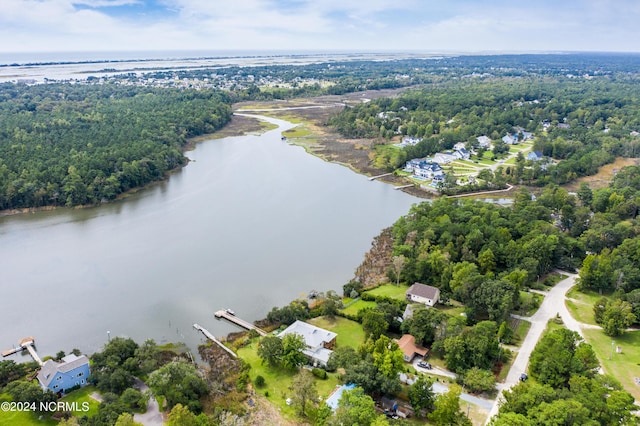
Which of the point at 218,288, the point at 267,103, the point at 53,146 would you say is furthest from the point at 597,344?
the point at 267,103

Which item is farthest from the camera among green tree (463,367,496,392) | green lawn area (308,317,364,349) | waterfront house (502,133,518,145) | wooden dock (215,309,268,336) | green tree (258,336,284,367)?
waterfront house (502,133,518,145)

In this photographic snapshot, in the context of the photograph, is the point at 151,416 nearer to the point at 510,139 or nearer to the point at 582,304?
the point at 582,304

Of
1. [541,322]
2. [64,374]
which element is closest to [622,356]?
[541,322]

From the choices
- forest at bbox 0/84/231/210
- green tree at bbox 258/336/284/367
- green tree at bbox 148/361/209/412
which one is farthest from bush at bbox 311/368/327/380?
forest at bbox 0/84/231/210

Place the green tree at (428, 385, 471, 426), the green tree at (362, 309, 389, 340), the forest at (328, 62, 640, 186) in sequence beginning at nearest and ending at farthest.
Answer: the green tree at (428, 385, 471, 426), the green tree at (362, 309, 389, 340), the forest at (328, 62, 640, 186)

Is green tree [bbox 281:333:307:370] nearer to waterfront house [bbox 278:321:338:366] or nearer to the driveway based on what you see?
waterfront house [bbox 278:321:338:366]

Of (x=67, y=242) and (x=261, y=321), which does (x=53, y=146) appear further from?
(x=261, y=321)

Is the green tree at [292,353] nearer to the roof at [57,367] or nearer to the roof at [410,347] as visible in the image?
the roof at [410,347]
